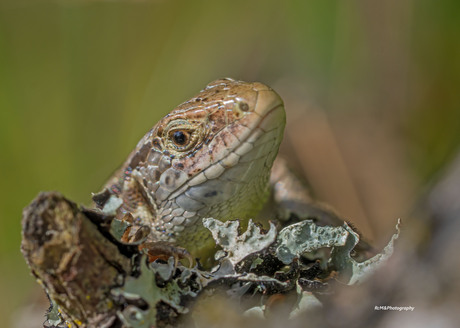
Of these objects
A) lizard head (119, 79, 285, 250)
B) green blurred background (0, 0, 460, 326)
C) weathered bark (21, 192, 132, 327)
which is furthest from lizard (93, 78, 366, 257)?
green blurred background (0, 0, 460, 326)

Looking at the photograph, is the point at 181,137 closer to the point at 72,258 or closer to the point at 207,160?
the point at 207,160

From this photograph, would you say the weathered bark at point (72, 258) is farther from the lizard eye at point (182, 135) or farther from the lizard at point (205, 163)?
the lizard eye at point (182, 135)

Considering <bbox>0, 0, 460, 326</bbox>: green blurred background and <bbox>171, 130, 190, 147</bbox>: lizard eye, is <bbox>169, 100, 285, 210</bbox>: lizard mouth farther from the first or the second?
<bbox>0, 0, 460, 326</bbox>: green blurred background

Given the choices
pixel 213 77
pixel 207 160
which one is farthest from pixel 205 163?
pixel 213 77

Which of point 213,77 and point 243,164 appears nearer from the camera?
point 243,164

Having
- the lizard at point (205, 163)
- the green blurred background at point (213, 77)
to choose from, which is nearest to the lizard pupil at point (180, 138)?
the lizard at point (205, 163)

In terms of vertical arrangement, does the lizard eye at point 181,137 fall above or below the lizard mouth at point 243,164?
above

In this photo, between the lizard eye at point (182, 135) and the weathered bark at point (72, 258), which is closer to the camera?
the weathered bark at point (72, 258)
